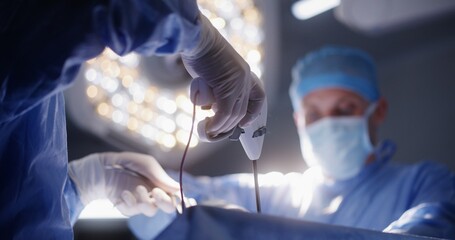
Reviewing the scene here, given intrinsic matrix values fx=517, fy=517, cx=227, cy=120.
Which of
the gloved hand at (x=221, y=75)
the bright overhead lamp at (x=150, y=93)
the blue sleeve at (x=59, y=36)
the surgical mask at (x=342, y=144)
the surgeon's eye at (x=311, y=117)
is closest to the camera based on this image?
the blue sleeve at (x=59, y=36)

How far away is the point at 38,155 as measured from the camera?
0.90 m

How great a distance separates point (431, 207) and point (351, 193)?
0.56 meters

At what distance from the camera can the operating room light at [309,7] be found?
6.78 feet

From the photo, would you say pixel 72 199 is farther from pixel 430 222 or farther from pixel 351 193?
pixel 351 193

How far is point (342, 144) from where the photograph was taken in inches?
72.7

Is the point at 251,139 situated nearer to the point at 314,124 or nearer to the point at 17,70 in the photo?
the point at 17,70

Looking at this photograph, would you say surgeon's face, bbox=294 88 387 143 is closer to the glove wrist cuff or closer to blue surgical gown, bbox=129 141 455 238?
blue surgical gown, bbox=129 141 455 238

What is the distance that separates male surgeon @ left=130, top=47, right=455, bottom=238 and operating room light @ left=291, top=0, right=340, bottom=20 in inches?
8.3

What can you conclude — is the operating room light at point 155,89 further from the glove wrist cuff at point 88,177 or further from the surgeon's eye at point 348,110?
the surgeon's eye at point 348,110

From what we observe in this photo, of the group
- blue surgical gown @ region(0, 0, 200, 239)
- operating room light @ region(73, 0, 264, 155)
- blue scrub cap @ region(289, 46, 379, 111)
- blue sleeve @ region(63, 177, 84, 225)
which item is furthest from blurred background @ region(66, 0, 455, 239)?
blue surgical gown @ region(0, 0, 200, 239)

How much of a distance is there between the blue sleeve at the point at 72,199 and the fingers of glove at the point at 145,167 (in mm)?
88

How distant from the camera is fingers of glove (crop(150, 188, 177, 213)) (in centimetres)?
107

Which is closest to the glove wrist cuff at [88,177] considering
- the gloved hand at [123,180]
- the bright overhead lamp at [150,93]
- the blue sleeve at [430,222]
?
the gloved hand at [123,180]

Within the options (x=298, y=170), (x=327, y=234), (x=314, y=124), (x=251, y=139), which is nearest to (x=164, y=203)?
(x=251, y=139)
